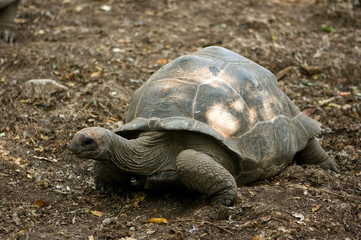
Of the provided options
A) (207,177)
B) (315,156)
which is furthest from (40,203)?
(315,156)

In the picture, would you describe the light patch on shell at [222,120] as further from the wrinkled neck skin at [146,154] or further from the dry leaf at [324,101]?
the dry leaf at [324,101]

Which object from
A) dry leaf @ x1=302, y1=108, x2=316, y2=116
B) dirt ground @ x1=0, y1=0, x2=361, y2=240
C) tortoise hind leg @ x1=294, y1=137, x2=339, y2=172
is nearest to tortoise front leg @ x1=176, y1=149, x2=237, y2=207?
dirt ground @ x1=0, y1=0, x2=361, y2=240

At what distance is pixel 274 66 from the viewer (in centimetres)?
718

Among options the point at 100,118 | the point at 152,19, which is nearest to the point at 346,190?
the point at 100,118

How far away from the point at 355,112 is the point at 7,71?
4.40 metres

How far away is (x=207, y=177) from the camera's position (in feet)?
12.3

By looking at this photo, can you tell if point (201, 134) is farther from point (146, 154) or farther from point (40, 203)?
point (40, 203)

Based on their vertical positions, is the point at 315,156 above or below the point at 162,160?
below

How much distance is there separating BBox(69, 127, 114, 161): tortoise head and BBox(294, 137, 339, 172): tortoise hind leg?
2047mm

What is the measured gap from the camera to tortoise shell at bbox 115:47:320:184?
13.1 feet

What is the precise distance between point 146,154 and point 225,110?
28.1 inches

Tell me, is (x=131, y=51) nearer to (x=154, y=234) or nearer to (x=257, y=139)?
(x=257, y=139)

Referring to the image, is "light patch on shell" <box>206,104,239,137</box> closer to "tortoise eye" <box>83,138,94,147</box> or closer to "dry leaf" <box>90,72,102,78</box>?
"tortoise eye" <box>83,138,94,147</box>

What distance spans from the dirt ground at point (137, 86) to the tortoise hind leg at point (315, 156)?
16cm
